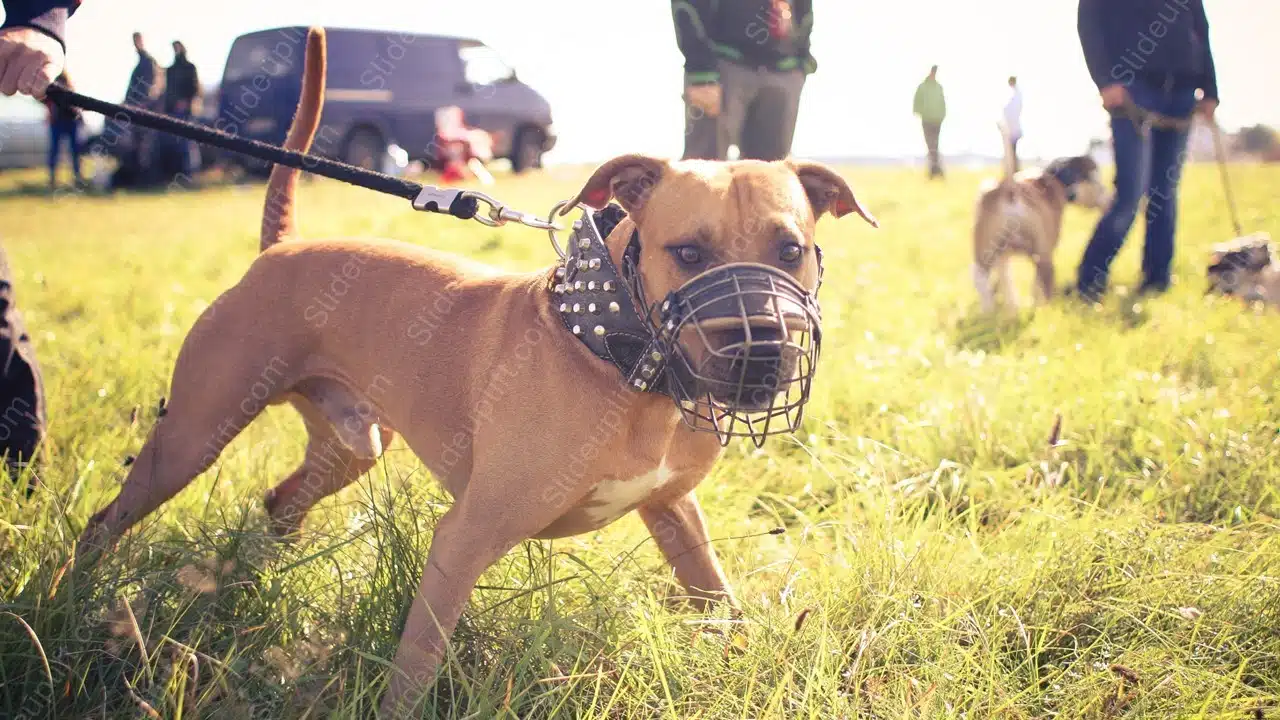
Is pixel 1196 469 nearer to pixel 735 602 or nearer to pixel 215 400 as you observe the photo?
pixel 735 602

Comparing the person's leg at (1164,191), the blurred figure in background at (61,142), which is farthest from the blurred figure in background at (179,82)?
the blurred figure in background at (61,142)

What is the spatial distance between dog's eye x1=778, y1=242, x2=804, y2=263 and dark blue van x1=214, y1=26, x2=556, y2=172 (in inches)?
445

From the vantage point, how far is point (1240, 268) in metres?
6.00

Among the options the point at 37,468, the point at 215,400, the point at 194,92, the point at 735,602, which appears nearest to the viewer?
the point at 735,602

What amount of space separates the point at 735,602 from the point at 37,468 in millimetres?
2185

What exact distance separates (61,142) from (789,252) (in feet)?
51.8

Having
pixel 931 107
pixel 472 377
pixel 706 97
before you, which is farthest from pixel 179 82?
pixel 931 107

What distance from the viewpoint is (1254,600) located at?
6.78 feet

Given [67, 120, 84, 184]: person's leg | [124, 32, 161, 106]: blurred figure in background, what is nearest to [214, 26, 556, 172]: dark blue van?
[67, 120, 84, 184]: person's leg

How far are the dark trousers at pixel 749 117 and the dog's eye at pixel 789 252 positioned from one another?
1909 millimetres

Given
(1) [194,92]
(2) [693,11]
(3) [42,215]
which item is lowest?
(3) [42,215]

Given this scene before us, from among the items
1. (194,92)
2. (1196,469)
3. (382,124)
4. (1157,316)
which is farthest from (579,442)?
(382,124)

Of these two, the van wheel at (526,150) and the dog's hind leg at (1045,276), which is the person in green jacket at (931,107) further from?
the dog's hind leg at (1045,276)

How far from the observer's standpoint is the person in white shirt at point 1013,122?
6051 millimetres
